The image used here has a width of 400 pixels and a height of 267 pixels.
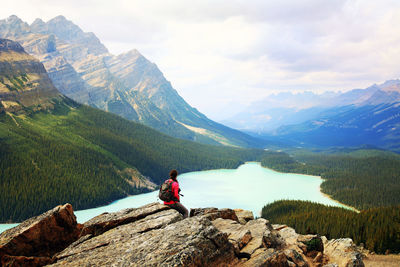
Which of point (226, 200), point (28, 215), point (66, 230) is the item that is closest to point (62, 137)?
point (28, 215)

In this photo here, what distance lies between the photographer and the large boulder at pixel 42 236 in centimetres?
1952

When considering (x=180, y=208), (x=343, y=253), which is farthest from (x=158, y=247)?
(x=343, y=253)

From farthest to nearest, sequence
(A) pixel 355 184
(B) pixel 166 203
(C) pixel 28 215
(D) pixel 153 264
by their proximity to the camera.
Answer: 1. (A) pixel 355 184
2. (C) pixel 28 215
3. (B) pixel 166 203
4. (D) pixel 153 264

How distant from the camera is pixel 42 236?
20750 millimetres

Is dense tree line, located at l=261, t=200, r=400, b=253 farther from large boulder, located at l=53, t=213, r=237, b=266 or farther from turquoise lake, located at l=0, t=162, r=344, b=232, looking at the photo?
turquoise lake, located at l=0, t=162, r=344, b=232

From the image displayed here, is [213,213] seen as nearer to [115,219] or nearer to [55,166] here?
[115,219]

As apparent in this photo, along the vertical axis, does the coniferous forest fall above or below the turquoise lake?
above

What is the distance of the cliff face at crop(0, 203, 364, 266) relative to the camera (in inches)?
650

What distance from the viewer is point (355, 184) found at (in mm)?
162750

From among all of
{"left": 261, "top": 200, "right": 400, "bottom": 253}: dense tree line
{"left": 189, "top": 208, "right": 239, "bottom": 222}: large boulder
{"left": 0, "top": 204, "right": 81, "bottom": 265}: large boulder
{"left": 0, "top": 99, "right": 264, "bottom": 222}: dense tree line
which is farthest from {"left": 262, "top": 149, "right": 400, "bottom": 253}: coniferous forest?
{"left": 0, "top": 99, "right": 264, "bottom": 222}: dense tree line

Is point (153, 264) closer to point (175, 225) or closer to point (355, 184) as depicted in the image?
point (175, 225)

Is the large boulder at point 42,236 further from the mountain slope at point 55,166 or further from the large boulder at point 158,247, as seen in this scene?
the mountain slope at point 55,166

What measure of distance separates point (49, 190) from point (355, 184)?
150 m

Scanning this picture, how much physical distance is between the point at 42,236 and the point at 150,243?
28.8ft
